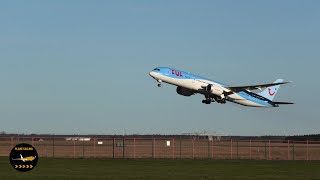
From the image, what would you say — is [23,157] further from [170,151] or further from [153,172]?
[170,151]

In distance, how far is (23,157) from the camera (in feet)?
52.4

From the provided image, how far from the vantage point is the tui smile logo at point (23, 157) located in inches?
623

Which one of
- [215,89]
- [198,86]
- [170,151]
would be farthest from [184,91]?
[170,151]

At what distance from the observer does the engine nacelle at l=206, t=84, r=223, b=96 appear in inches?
2731

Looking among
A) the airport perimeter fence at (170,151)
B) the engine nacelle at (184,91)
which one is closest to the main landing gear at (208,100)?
the engine nacelle at (184,91)

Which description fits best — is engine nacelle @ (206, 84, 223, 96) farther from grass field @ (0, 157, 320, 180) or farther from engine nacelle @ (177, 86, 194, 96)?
grass field @ (0, 157, 320, 180)

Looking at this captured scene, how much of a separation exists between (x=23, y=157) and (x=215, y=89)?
55.0 meters

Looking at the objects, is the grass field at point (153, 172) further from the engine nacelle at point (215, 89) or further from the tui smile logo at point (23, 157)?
the engine nacelle at point (215, 89)

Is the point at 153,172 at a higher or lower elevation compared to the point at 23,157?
lower

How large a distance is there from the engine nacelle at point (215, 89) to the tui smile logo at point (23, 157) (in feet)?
177

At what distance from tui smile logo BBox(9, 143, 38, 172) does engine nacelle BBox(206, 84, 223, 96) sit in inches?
2128

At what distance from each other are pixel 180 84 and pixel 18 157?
5320 centimetres

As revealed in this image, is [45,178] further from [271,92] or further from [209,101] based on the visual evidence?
[271,92]

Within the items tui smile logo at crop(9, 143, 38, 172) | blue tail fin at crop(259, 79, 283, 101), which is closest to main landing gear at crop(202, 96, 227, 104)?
blue tail fin at crop(259, 79, 283, 101)
